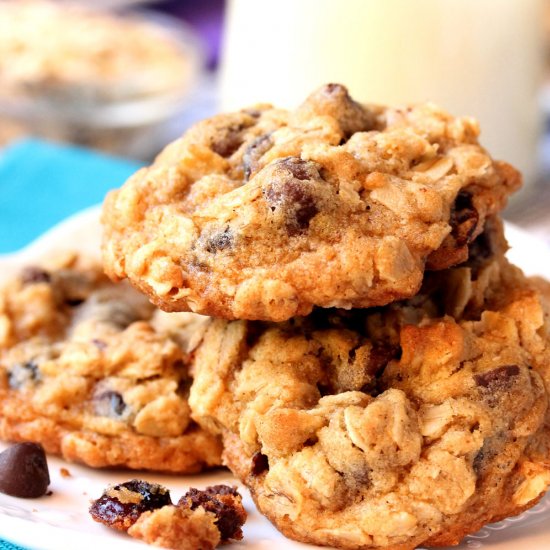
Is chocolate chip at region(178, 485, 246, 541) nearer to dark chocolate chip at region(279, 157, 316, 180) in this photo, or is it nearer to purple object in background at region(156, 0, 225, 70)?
dark chocolate chip at region(279, 157, 316, 180)

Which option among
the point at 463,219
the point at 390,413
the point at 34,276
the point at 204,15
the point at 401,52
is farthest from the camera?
the point at 204,15

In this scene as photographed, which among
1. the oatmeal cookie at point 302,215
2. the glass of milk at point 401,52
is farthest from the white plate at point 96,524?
the glass of milk at point 401,52

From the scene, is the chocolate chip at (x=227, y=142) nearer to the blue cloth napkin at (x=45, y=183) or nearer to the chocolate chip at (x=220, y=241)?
the chocolate chip at (x=220, y=241)

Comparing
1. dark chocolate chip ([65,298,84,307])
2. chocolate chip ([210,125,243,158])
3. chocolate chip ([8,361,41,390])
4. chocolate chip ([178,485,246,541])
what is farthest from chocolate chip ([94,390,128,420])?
chocolate chip ([210,125,243,158])

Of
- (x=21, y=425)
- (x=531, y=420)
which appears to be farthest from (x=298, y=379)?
(x=21, y=425)

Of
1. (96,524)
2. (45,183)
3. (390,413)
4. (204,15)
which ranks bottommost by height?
(96,524)

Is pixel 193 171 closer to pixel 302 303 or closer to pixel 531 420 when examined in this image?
pixel 302 303

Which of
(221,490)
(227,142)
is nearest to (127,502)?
(221,490)

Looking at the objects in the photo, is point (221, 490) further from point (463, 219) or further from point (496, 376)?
point (463, 219)
